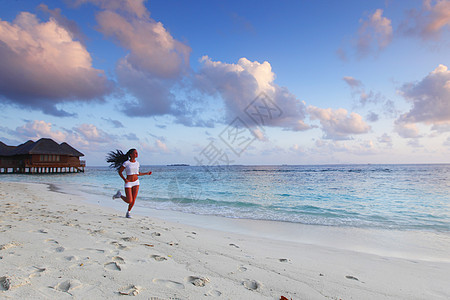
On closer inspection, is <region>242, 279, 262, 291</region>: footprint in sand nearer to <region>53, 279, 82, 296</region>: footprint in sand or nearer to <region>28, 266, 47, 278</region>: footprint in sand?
<region>53, 279, 82, 296</region>: footprint in sand

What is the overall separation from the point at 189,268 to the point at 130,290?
2.99 ft

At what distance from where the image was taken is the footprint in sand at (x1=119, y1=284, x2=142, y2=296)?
229 cm

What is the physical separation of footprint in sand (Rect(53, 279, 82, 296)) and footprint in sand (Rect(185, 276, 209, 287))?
1.13 meters

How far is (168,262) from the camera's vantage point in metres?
3.27

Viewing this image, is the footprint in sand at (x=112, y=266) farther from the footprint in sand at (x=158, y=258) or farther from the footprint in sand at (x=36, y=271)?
the footprint in sand at (x=36, y=271)

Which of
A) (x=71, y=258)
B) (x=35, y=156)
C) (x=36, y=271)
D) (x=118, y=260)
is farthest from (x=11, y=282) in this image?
(x=35, y=156)

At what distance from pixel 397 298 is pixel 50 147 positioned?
5444 centimetres

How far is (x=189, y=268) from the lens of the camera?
3.12m

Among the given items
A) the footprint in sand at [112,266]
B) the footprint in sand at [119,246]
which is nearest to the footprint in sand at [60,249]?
the footprint in sand at [119,246]

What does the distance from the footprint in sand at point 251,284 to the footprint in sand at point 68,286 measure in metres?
1.76

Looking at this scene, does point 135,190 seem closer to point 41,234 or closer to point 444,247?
point 41,234

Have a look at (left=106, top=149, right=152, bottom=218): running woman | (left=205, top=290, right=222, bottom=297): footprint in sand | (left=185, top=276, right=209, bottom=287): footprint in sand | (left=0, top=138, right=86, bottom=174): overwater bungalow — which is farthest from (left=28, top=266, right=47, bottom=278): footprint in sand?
(left=0, top=138, right=86, bottom=174): overwater bungalow

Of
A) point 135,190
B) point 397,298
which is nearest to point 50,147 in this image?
point 135,190

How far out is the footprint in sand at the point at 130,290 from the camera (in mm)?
2287
